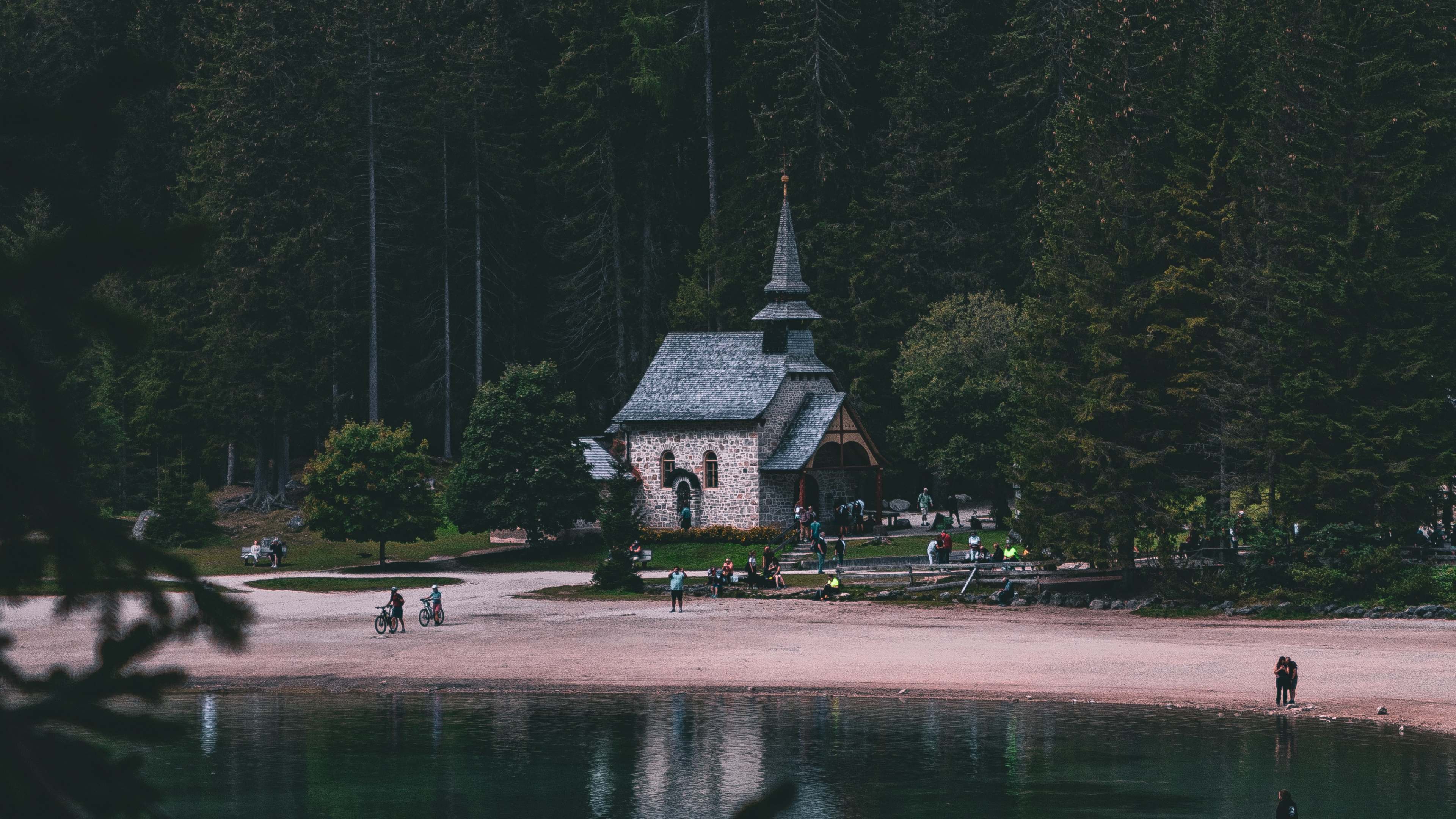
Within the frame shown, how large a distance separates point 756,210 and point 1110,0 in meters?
24.9

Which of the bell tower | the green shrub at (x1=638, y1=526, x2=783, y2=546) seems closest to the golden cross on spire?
the bell tower

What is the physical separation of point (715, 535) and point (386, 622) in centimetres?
2216

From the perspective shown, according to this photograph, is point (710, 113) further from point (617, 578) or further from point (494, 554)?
point (617, 578)

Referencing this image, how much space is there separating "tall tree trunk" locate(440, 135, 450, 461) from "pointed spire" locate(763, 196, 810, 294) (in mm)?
24312

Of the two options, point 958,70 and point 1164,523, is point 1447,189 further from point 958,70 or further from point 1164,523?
point 958,70

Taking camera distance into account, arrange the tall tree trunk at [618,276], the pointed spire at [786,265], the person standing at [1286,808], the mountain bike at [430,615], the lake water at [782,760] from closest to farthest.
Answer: the person standing at [1286,808], the lake water at [782,760], the mountain bike at [430,615], the pointed spire at [786,265], the tall tree trunk at [618,276]

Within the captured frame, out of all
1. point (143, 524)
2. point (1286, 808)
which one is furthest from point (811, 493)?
point (1286, 808)

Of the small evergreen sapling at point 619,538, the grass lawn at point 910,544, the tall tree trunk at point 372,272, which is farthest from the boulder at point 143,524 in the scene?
the grass lawn at point 910,544

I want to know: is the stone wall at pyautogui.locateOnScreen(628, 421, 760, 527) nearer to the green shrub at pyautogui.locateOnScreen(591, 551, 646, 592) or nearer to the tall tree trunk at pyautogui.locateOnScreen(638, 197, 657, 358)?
the green shrub at pyautogui.locateOnScreen(591, 551, 646, 592)

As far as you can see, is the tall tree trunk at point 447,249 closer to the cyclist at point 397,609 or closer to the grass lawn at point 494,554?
the grass lawn at point 494,554

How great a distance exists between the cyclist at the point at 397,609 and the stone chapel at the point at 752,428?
76.9 feet

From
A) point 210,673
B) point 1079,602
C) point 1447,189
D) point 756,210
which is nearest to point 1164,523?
point 1079,602

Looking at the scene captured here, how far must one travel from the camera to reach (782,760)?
94.0 ft

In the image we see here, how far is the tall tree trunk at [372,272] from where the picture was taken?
272 ft
